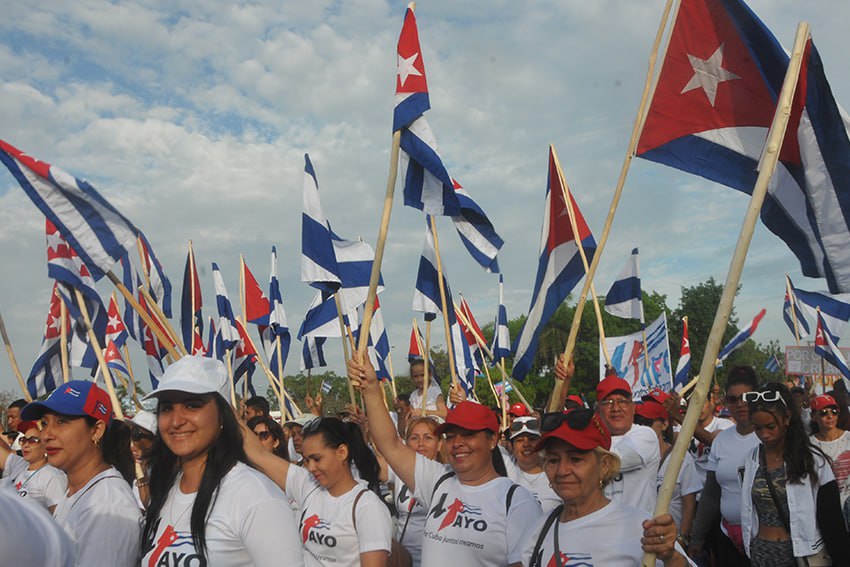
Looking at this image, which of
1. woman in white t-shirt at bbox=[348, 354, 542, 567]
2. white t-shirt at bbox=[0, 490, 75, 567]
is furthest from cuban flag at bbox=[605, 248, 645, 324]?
white t-shirt at bbox=[0, 490, 75, 567]

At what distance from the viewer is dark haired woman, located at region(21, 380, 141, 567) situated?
3.19m

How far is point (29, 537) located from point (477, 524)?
3.20 metres

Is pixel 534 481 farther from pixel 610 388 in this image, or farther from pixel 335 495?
pixel 335 495

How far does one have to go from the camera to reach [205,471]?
10.2ft

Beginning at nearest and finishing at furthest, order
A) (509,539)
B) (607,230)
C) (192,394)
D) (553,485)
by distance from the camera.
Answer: (192,394)
(553,485)
(509,539)
(607,230)

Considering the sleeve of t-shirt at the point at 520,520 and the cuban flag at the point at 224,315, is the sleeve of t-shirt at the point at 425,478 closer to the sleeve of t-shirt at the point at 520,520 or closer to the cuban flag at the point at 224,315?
the sleeve of t-shirt at the point at 520,520

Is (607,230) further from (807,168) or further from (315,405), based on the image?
(315,405)

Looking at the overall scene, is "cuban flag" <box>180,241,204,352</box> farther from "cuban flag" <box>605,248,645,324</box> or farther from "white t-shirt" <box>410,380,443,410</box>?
"cuban flag" <box>605,248,645,324</box>

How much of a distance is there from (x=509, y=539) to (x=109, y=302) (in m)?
11.3

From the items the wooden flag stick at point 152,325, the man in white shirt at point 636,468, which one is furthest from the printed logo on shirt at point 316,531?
the man in white shirt at point 636,468

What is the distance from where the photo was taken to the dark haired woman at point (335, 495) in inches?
166

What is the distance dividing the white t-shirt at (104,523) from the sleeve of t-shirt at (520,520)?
5.74 feet

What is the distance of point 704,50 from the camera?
4922 mm

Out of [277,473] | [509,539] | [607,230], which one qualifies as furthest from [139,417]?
[607,230]
